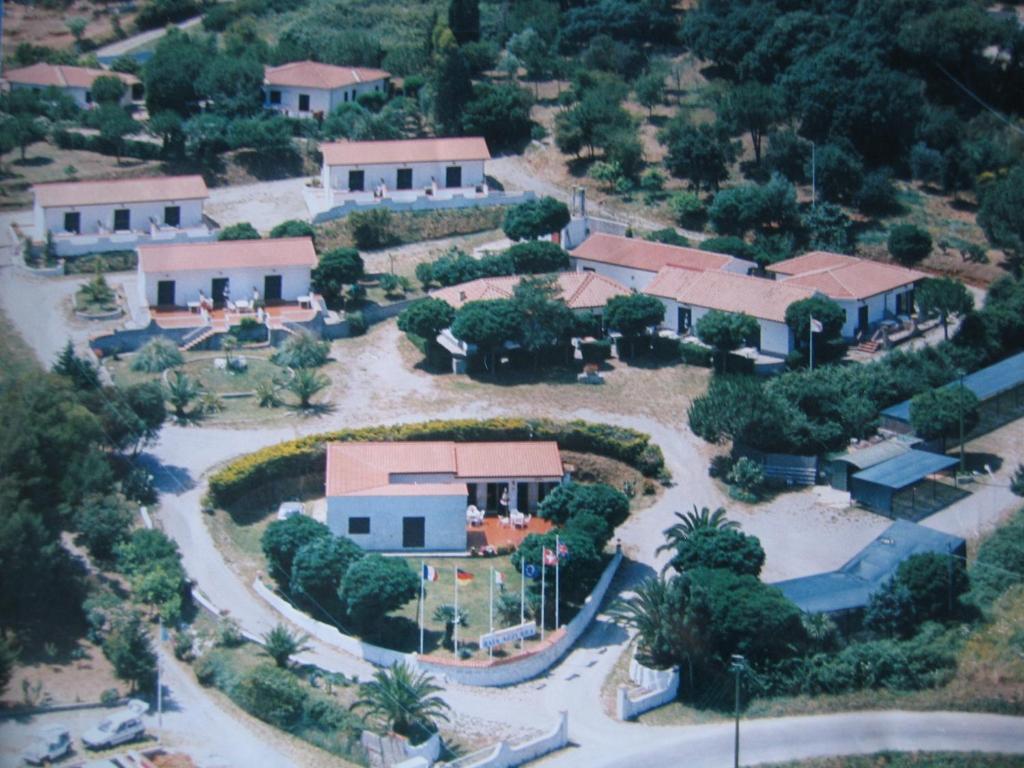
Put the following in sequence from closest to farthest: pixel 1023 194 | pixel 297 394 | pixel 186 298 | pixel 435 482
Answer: pixel 435 482 < pixel 297 394 < pixel 186 298 < pixel 1023 194

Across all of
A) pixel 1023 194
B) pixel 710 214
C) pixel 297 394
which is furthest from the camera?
pixel 710 214

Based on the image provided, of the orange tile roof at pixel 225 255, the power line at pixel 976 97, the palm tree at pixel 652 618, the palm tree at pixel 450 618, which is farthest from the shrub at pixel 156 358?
the power line at pixel 976 97

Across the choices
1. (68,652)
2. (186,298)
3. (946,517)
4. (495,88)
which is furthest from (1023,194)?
(68,652)

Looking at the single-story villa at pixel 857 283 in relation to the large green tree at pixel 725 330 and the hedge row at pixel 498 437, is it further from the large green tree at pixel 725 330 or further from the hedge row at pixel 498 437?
the hedge row at pixel 498 437

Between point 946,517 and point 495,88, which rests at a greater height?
point 495,88

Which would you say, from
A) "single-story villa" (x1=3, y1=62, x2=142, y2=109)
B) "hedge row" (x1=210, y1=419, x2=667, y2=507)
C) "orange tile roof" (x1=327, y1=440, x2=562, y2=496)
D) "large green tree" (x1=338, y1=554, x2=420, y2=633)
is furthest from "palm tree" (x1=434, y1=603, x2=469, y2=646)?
"single-story villa" (x1=3, y1=62, x2=142, y2=109)

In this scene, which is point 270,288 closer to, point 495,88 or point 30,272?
point 30,272
